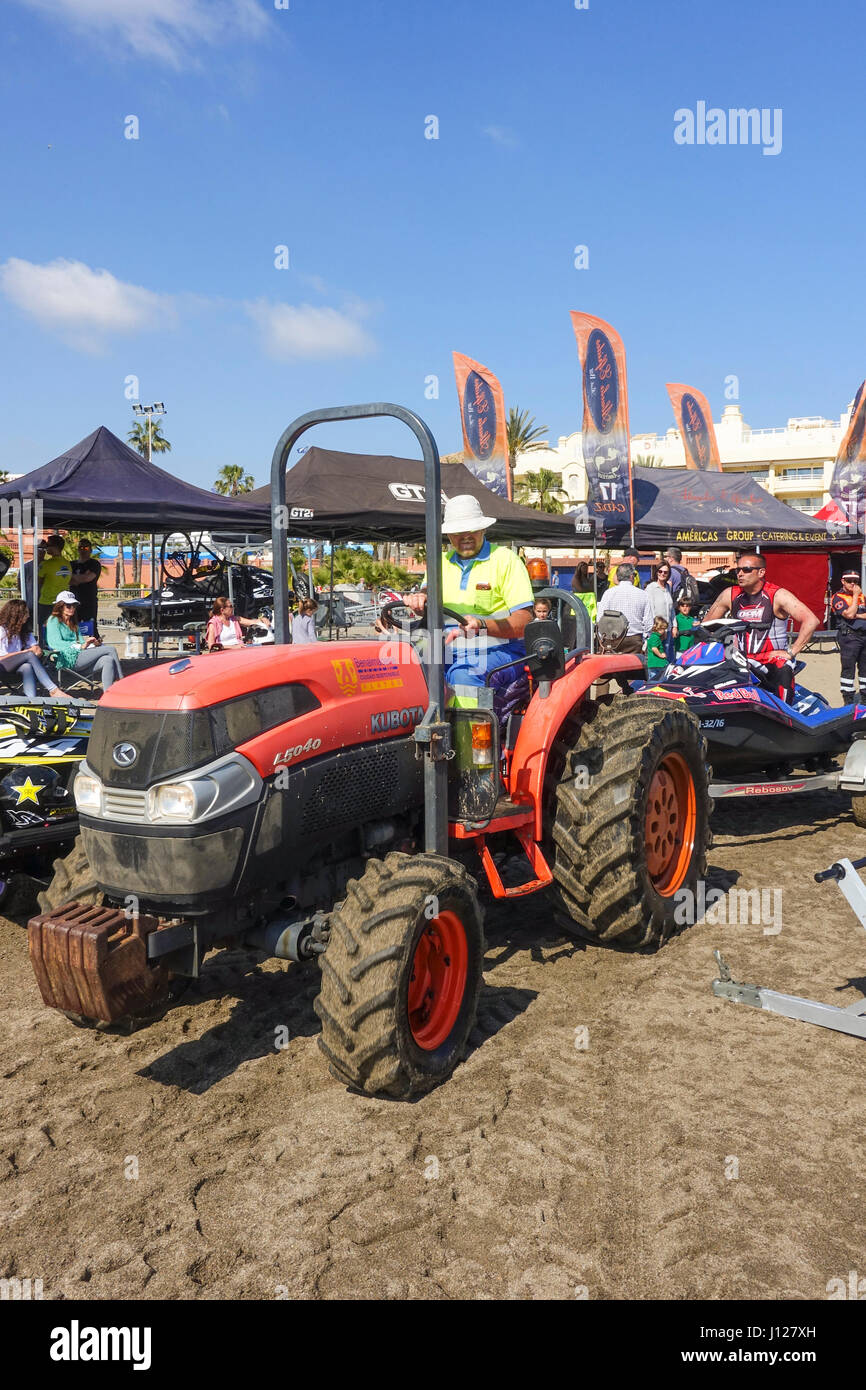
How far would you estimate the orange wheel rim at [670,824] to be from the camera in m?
4.71

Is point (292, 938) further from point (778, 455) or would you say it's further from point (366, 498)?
point (778, 455)

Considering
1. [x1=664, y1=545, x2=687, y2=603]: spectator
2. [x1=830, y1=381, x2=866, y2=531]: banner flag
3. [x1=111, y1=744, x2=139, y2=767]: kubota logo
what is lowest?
[x1=111, y1=744, x2=139, y2=767]: kubota logo

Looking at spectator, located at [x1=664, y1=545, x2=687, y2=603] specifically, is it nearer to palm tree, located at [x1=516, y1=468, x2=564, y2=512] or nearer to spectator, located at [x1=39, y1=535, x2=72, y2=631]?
spectator, located at [x1=39, y1=535, x2=72, y2=631]

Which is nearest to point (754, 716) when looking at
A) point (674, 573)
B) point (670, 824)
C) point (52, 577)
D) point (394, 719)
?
point (670, 824)

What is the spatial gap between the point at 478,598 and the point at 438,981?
5.44 ft

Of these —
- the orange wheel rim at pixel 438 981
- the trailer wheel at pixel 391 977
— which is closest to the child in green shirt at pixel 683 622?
the orange wheel rim at pixel 438 981

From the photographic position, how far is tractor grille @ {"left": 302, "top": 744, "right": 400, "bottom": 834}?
3.32 meters

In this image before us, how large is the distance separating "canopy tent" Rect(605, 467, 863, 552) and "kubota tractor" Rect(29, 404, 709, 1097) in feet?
44.6

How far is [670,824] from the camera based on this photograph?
4.88m

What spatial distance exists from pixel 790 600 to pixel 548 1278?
18.8 ft

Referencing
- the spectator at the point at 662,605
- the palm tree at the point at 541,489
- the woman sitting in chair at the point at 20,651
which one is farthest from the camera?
the palm tree at the point at 541,489

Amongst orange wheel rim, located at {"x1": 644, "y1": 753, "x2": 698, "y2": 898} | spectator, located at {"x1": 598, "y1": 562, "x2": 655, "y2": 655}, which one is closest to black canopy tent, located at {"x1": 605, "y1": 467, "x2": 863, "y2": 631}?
spectator, located at {"x1": 598, "y1": 562, "x2": 655, "y2": 655}

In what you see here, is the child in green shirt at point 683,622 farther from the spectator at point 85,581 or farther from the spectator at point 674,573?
the spectator at point 85,581

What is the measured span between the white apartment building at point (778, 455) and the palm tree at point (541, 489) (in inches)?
71.4
